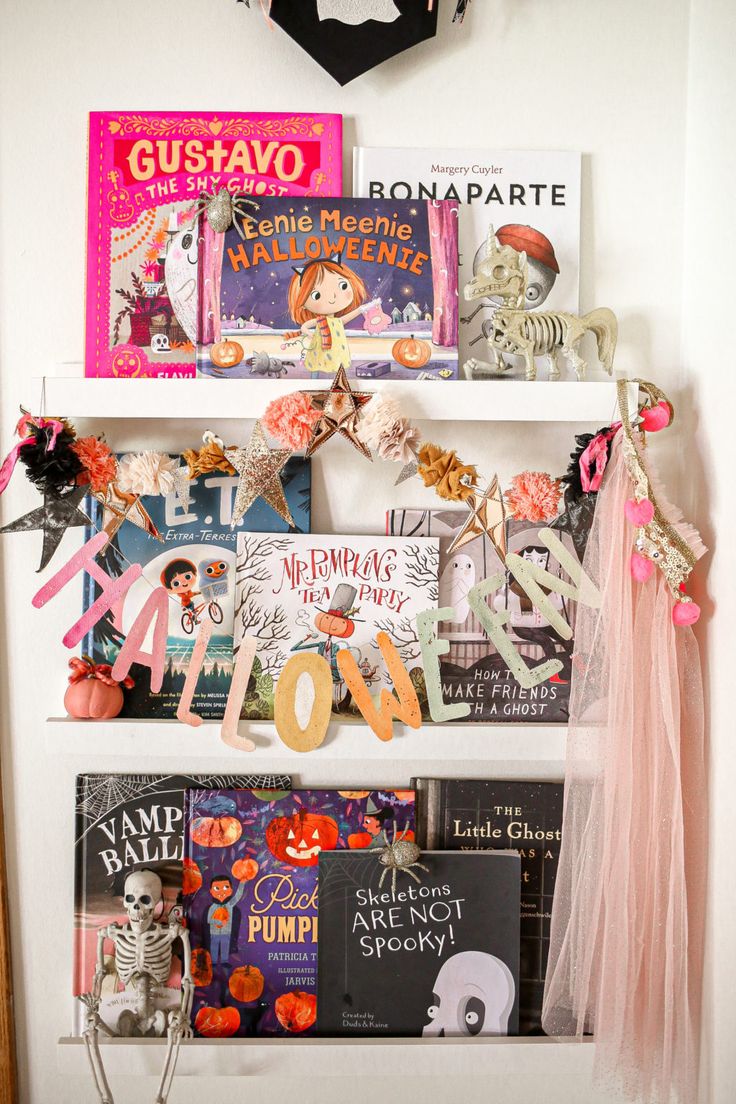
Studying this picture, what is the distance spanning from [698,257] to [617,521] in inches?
13.7

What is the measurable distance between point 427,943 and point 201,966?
288 millimetres

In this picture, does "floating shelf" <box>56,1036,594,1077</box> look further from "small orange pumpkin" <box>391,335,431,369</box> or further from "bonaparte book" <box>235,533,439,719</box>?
"small orange pumpkin" <box>391,335,431,369</box>

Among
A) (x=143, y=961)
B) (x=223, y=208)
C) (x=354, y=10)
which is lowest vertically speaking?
(x=143, y=961)

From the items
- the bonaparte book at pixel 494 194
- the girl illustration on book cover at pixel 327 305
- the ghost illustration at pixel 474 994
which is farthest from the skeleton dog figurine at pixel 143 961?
the bonaparte book at pixel 494 194

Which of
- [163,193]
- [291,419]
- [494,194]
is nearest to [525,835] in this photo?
[291,419]

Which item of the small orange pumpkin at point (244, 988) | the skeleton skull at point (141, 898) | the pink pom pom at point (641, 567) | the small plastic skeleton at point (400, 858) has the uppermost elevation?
the pink pom pom at point (641, 567)

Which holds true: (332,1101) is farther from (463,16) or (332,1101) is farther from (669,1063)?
(463,16)

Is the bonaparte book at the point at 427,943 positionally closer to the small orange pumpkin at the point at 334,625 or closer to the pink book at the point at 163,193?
the small orange pumpkin at the point at 334,625

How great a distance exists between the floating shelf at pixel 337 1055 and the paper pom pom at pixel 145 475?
679 mm

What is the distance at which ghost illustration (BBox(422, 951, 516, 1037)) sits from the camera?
103 cm

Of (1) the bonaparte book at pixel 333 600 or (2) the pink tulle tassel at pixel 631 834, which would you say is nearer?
(2) the pink tulle tassel at pixel 631 834

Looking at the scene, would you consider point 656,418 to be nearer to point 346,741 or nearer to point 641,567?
point 641,567

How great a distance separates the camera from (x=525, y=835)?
3.47 ft

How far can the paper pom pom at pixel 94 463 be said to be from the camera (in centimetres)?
96
